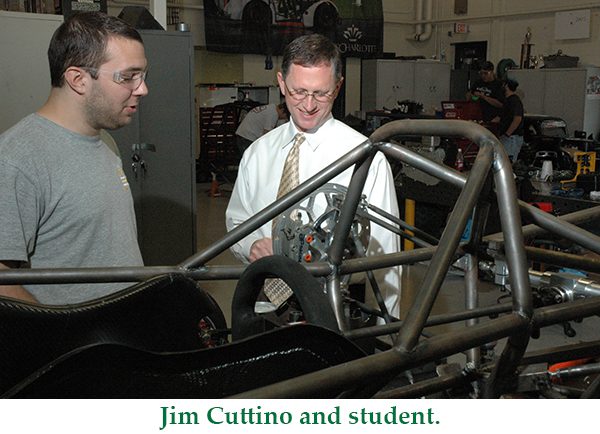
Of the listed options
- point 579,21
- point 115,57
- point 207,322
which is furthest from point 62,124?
point 579,21

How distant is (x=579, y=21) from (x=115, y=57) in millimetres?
11327

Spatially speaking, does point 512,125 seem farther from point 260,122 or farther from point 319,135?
point 319,135

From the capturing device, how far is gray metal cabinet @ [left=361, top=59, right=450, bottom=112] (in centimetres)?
1111

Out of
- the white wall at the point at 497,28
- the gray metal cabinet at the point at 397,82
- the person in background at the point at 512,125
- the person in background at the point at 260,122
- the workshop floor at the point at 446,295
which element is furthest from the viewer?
the white wall at the point at 497,28

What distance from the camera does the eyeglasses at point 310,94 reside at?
218 cm

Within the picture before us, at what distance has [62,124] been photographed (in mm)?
1868

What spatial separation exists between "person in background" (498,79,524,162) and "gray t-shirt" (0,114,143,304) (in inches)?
250

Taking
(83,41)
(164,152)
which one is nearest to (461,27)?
(164,152)

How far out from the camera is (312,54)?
2.16 meters

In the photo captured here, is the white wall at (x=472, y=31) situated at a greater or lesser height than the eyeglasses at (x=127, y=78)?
greater

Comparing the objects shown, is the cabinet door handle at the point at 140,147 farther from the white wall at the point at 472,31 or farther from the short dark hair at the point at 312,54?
the white wall at the point at 472,31

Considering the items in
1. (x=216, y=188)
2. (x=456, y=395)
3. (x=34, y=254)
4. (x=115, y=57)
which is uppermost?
(x=115, y=57)

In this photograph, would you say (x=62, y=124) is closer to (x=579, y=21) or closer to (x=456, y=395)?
(x=456, y=395)

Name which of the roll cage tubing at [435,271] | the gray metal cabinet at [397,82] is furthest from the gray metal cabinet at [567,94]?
the roll cage tubing at [435,271]
